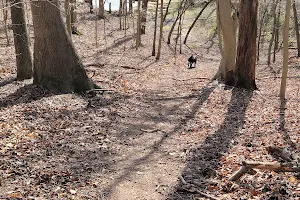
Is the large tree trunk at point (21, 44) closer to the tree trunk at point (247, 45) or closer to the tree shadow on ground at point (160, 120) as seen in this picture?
the tree shadow on ground at point (160, 120)

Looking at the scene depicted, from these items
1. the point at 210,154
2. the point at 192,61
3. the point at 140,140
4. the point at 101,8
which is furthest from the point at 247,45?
the point at 101,8

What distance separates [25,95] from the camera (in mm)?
9758

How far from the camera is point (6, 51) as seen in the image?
1666 cm

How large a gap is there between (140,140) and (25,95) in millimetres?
4199

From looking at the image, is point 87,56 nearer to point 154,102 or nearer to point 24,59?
point 24,59

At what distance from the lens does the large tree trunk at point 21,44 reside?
1081cm

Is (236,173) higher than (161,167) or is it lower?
higher

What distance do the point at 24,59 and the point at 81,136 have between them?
531 centimetres

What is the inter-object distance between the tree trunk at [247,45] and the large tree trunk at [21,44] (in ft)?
27.2

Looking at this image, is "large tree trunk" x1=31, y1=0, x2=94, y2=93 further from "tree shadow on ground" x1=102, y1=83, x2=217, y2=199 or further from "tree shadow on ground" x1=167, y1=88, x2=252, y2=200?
"tree shadow on ground" x1=167, y1=88, x2=252, y2=200

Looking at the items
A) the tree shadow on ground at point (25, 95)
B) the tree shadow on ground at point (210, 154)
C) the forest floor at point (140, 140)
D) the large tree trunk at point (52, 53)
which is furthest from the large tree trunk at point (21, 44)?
the tree shadow on ground at point (210, 154)

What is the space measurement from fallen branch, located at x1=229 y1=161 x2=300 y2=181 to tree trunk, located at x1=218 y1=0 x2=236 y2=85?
345 inches

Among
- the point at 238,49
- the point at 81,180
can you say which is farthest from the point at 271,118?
the point at 81,180

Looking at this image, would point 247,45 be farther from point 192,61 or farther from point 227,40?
point 192,61
